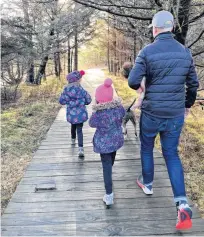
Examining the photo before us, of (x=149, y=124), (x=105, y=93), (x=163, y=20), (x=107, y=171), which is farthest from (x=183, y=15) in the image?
(x=107, y=171)

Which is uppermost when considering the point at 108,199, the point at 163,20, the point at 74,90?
the point at 163,20

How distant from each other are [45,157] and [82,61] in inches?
1803

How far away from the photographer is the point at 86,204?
13.1 ft

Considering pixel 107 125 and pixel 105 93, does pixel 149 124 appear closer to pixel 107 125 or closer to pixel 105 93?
pixel 107 125

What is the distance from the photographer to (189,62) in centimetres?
349

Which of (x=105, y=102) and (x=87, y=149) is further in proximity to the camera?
(x=87, y=149)

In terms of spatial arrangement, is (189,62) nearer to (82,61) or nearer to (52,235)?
(52,235)

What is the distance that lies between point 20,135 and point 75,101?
2547mm

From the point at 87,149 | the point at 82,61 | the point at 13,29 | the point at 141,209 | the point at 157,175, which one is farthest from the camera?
the point at 82,61

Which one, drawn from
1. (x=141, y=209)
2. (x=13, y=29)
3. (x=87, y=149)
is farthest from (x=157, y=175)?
(x=13, y=29)

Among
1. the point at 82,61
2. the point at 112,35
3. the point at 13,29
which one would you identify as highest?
the point at 13,29

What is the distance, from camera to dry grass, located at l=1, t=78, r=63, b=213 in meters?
5.24

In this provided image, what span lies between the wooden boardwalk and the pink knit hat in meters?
1.24

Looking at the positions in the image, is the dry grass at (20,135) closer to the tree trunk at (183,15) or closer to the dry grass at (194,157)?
the dry grass at (194,157)
